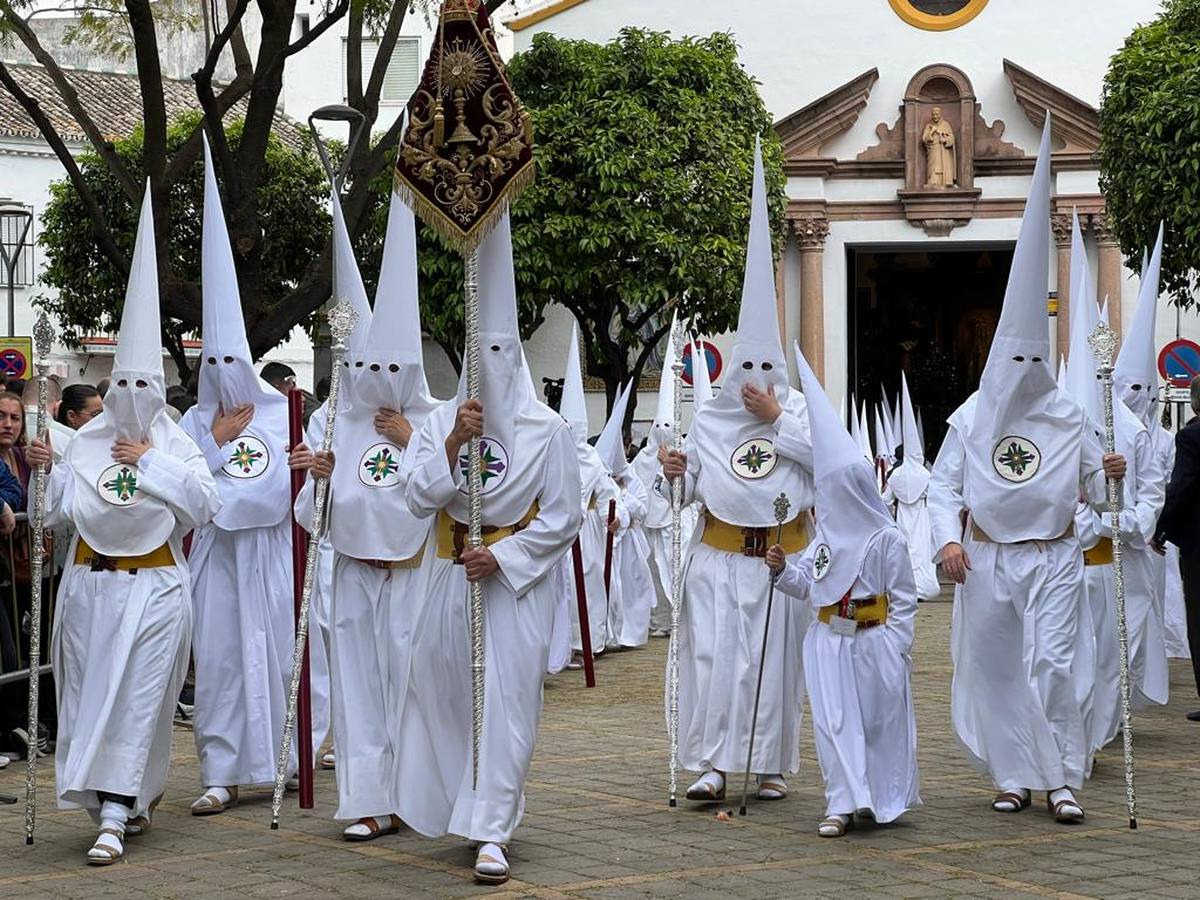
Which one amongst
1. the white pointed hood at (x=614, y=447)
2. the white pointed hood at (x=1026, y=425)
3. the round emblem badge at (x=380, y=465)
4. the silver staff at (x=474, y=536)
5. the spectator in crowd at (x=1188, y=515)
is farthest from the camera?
the white pointed hood at (x=614, y=447)

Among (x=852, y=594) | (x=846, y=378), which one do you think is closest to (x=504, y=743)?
(x=852, y=594)

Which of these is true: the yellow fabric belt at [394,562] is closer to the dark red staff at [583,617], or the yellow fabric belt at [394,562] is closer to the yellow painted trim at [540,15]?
the dark red staff at [583,617]

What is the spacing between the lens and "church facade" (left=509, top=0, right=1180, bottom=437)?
1515 inches

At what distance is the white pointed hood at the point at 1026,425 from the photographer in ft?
31.4

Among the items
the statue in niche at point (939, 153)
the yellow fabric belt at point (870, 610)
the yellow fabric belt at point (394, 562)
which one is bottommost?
the yellow fabric belt at point (870, 610)

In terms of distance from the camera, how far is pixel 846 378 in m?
39.1

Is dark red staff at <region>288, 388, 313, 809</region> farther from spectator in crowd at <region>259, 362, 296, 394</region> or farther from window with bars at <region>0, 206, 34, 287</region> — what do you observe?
window with bars at <region>0, 206, 34, 287</region>

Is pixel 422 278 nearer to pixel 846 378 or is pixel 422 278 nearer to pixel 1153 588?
pixel 846 378

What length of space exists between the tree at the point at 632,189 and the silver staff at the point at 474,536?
70.5ft

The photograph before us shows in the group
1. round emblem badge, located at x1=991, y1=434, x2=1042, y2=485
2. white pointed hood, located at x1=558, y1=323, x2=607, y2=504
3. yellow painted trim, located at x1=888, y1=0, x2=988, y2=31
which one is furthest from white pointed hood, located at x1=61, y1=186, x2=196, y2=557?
yellow painted trim, located at x1=888, y1=0, x2=988, y2=31

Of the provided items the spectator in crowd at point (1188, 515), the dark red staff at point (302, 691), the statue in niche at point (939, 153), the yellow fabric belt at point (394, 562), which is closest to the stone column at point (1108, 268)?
the statue in niche at point (939, 153)

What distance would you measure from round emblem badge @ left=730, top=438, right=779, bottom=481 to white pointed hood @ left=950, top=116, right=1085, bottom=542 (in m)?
0.90

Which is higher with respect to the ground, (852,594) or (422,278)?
(422,278)

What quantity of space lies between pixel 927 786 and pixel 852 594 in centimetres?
154
